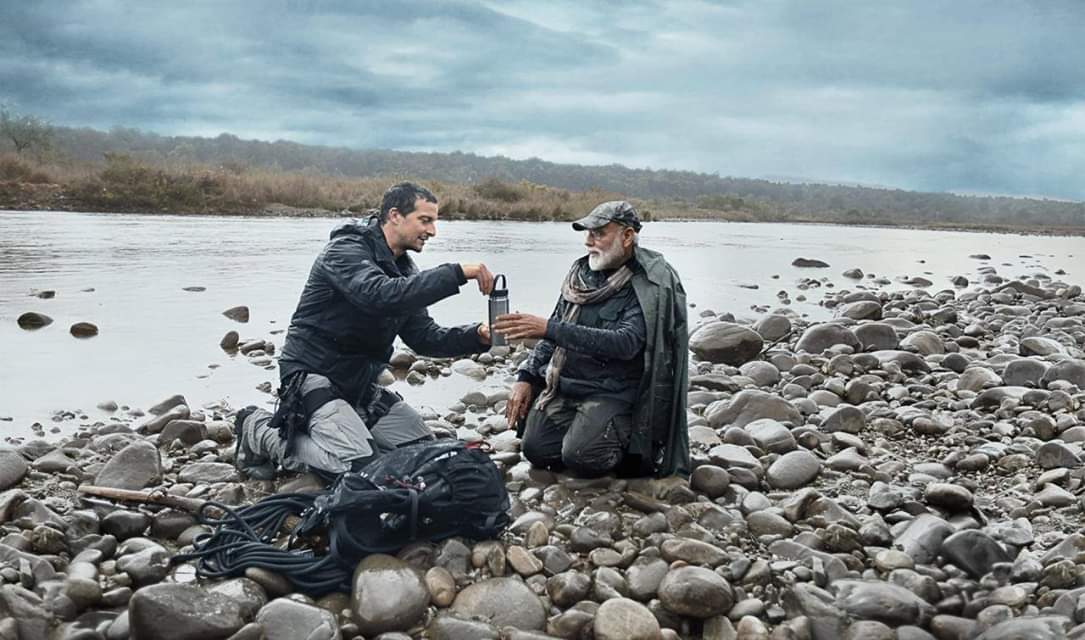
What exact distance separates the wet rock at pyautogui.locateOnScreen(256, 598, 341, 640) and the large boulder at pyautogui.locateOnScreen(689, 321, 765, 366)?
5.58 m

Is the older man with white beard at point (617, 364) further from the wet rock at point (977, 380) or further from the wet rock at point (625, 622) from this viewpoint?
the wet rock at point (977, 380)

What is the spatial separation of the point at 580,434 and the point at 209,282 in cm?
1112

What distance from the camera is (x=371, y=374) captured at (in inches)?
191

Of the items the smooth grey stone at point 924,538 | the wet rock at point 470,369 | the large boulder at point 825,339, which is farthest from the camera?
the large boulder at point 825,339

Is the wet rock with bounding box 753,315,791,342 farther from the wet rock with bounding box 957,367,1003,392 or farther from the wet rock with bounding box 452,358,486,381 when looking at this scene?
the wet rock with bounding box 452,358,486,381

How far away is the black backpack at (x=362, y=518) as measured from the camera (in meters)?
3.45

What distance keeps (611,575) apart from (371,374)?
1891mm

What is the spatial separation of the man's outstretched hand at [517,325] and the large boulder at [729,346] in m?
4.20

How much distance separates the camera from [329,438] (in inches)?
176

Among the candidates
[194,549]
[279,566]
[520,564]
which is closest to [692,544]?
[520,564]

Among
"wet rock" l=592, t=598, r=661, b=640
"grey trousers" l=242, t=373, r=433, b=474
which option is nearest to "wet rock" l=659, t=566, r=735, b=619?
"wet rock" l=592, t=598, r=661, b=640

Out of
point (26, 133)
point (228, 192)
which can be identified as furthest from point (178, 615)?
point (26, 133)

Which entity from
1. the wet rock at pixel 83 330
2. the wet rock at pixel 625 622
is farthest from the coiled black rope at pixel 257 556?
the wet rock at pixel 83 330

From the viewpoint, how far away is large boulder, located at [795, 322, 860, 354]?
8.44 m
